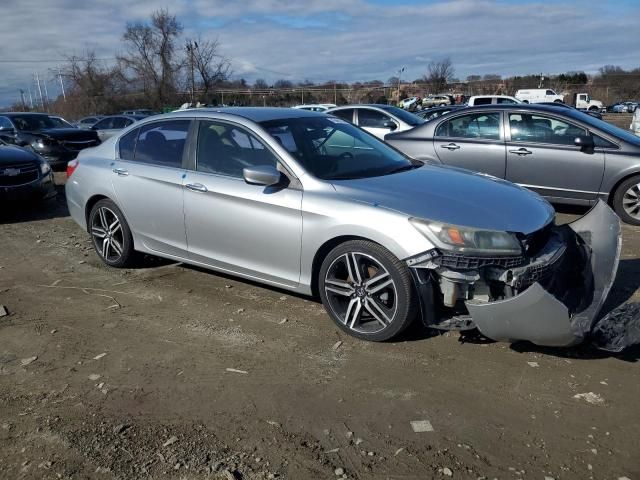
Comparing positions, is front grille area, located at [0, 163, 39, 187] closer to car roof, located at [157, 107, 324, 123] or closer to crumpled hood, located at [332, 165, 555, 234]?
car roof, located at [157, 107, 324, 123]

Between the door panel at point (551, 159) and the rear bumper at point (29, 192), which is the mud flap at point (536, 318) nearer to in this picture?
the door panel at point (551, 159)

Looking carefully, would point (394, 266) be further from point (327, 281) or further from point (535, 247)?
point (535, 247)

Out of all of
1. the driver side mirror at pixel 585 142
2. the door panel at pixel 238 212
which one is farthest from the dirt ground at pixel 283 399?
the driver side mirror at pixel 585 142

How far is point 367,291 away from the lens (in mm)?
3938

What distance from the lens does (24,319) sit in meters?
4.61

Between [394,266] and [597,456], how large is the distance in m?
1.60

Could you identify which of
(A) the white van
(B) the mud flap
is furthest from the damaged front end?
(A) the white van

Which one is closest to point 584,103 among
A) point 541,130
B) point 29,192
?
point 541,130

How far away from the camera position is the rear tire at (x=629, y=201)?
7.17 metres

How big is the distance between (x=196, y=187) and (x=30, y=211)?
5626mm

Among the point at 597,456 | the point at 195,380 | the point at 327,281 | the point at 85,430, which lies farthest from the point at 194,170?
the point at 597,456

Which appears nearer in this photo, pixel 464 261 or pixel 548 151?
pixel 464 261

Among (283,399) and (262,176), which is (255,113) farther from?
(283,399)

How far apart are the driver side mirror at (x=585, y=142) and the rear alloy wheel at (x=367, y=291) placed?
468cm
